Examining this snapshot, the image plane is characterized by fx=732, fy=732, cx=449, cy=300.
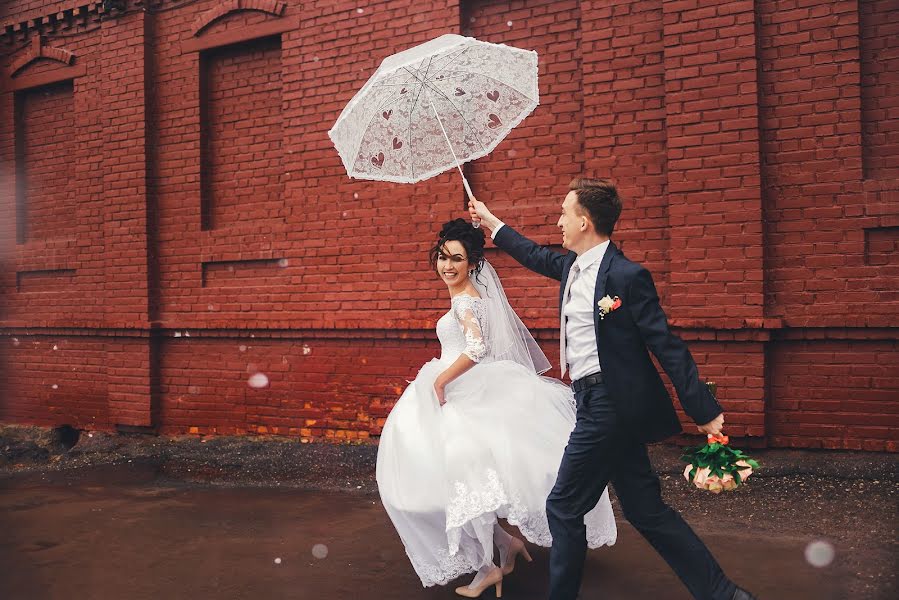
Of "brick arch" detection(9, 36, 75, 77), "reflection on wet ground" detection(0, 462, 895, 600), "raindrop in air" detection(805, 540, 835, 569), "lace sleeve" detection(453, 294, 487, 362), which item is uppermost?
"brick arch" detection(9, 36, 75, 77)

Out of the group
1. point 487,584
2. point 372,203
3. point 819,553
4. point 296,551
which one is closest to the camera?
point 487,584

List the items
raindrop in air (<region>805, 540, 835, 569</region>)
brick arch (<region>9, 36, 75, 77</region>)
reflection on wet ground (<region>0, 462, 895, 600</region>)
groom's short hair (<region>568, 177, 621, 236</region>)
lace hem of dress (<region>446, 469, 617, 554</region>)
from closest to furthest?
groom's short hair (<region>568, 177, 621, 236</region>)
lace hem of dress (<region>446, 469, 617, 554</region>)
reflection on wet ground (<region>0, 462, 895, 600</region>)
raindrop in air (<region>805, 540, 835, 569</region>)
brick arch (<region>9, 36, 75, 77</region>)

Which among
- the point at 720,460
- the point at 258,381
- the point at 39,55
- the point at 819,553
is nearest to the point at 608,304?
the point at 720,460

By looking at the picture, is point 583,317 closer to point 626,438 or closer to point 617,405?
point 617,405

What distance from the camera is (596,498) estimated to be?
3250mm

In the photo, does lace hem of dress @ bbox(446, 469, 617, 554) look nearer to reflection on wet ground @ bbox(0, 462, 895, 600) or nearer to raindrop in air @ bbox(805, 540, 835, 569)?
reflection on wet ground @ bbox(0, 462, 895, 600)

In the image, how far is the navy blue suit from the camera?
3107mm

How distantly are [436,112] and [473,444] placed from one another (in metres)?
1.75

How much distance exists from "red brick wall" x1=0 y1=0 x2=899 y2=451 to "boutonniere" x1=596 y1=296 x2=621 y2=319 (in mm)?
3120

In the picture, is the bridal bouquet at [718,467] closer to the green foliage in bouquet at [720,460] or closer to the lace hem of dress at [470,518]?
the green foliage in bouquet at [720,460]

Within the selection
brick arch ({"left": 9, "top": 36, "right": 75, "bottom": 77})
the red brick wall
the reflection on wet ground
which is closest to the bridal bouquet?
the reflection on wet ground

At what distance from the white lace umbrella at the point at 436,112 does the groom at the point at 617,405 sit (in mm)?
935

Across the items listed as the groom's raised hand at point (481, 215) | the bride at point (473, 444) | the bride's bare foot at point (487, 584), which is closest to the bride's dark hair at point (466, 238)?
the bride at point (473, 444)

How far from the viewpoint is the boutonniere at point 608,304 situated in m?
3.08
